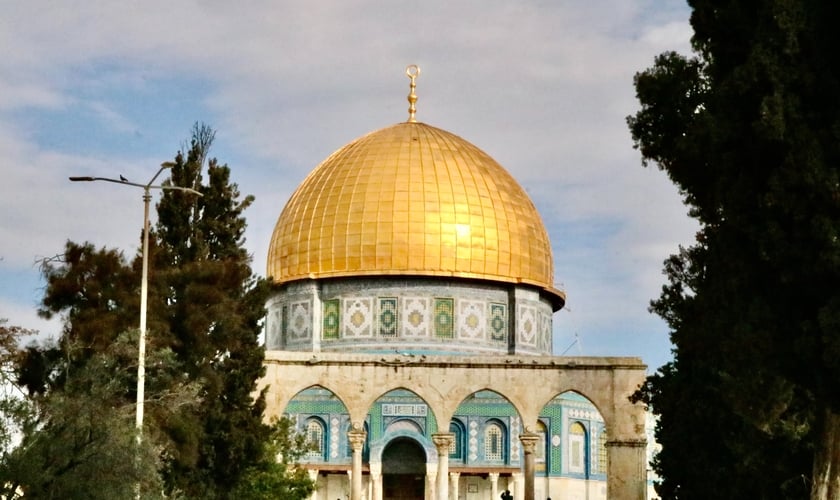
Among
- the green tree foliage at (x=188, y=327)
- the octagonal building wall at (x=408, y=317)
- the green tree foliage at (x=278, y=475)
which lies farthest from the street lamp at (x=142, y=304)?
the octagonal building wall at (x=408, y=317)

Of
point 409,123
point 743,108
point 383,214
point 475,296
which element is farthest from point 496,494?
point 743,108

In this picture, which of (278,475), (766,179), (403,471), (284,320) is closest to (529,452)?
(278,475)

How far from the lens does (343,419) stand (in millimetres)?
38406

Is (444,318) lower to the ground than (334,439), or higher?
higher

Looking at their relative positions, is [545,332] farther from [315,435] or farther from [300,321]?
[315,435]

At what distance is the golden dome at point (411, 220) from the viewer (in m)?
38.3

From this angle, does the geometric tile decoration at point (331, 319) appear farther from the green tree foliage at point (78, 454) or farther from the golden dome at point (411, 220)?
the green tree foliage at point (78, 454)

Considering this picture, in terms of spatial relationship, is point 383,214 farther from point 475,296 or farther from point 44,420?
point 44,420

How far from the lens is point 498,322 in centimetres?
3812

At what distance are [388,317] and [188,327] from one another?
586 inches

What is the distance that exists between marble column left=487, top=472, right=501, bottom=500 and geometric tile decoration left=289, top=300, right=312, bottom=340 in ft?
19.5

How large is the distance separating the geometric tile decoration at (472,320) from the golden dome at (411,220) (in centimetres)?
73

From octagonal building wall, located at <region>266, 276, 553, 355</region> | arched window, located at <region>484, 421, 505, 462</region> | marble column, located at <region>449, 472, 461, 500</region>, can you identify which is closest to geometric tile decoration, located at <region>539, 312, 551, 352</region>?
octagonal building wall, located at <region>266, 276, 553, 355</region>

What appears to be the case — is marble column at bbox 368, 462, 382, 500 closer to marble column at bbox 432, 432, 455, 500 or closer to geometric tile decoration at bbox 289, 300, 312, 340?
geometric tile decoration at bbox 289, 300, 312, 340
